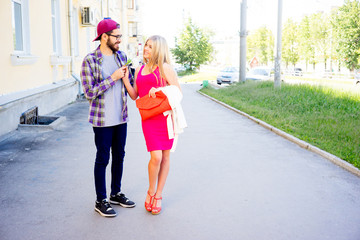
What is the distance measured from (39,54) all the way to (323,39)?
45857 millimetres

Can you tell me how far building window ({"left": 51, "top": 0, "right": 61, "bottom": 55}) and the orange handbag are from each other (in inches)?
401

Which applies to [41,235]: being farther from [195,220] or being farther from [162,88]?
[162,88]

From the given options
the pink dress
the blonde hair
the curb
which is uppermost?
the blonde hair

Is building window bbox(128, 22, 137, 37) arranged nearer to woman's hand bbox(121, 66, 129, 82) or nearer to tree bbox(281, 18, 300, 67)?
tree bbox(281, 18, 300, 67)

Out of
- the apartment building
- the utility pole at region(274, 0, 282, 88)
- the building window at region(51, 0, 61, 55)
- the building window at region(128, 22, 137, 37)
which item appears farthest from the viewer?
the building window at region(128, 22, 137, 37)

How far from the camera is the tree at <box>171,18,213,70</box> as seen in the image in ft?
160

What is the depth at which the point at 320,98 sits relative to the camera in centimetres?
1299

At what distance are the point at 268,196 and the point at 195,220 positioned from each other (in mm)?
1178

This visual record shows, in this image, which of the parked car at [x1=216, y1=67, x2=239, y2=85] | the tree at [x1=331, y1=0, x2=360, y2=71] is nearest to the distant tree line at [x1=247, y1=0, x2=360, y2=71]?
the tree at [x1=331, y1=0, x2=360, y2=71]

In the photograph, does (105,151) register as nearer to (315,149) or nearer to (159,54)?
(159,54)

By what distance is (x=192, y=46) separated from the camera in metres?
48.8

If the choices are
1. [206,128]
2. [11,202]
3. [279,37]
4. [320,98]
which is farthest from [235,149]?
[279,37]

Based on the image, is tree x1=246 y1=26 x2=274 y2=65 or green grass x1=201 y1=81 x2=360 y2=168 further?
tree x1=246 y1=26 x2=274 y2=65

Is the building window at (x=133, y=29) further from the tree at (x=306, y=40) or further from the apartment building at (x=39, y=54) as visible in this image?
the apartment building at (x=39, y=54)
